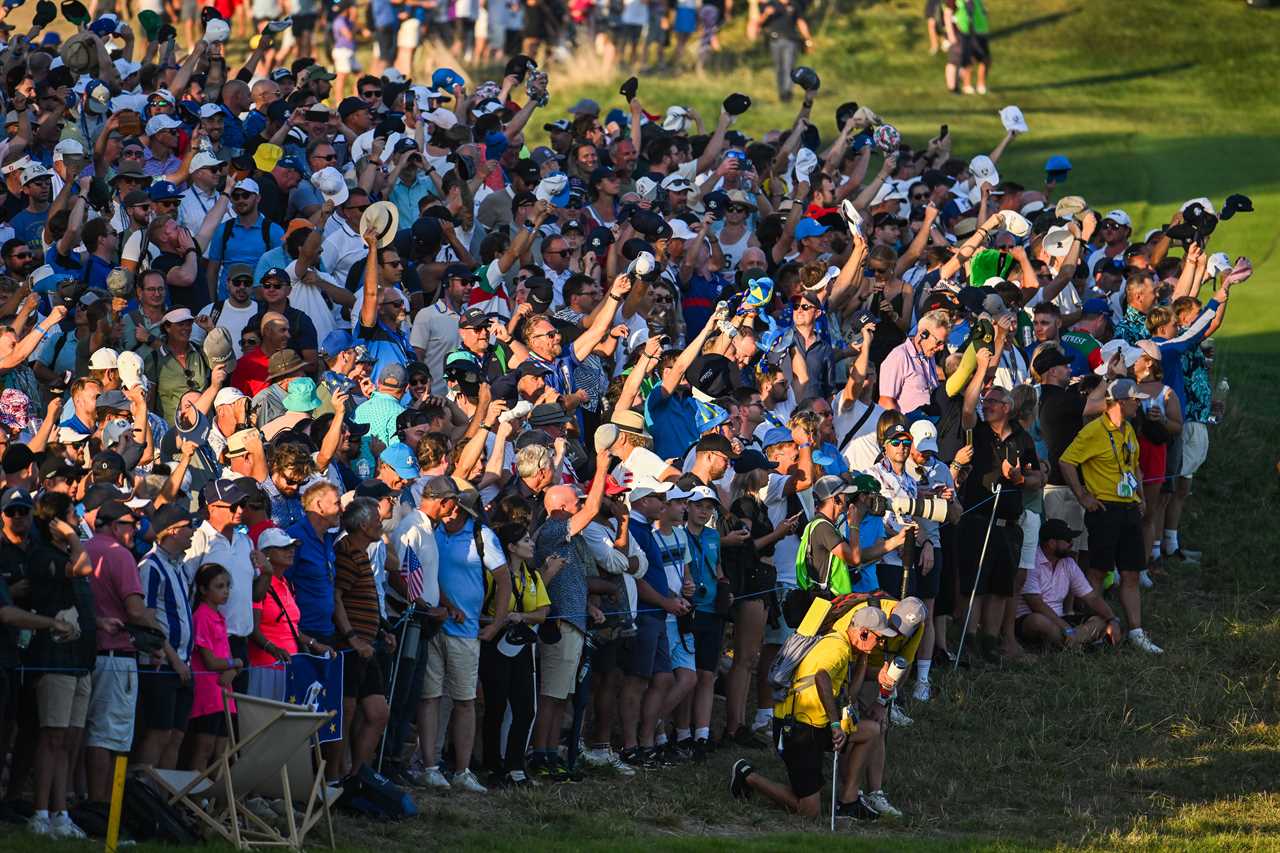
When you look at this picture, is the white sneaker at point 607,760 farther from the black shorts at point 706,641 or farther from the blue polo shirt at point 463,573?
the blue polo shirt at point 463,573

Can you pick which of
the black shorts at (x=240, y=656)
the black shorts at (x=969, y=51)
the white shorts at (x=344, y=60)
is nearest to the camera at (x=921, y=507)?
the black shorts at (x=240, y=656)

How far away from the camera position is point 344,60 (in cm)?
3231

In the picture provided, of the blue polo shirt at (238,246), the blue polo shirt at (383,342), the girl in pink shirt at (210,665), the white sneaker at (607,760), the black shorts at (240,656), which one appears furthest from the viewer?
the blue polo shirt at (238,246)

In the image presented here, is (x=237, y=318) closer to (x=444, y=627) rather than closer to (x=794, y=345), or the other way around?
(x=444, y=627)

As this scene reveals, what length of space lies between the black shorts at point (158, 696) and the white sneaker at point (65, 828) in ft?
2.42

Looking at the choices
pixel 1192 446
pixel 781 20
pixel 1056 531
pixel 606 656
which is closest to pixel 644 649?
pixel 606 656

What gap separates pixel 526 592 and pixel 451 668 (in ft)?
2.36

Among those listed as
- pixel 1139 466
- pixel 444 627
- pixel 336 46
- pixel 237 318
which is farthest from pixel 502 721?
pixel 336 46

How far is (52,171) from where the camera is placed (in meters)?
16.9

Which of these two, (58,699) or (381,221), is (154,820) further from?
(381,221)

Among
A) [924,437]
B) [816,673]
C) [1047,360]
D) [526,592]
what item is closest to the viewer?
[526,592]

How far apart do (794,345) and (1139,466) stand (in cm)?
372

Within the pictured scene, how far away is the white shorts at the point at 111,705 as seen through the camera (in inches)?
461

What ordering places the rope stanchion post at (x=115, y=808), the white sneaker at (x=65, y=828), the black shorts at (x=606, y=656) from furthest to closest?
the black shorts at (x=606, y=656) → the white sneaker at (x=65, y=828) → the rope stanchion post at (x=115, y=808)
